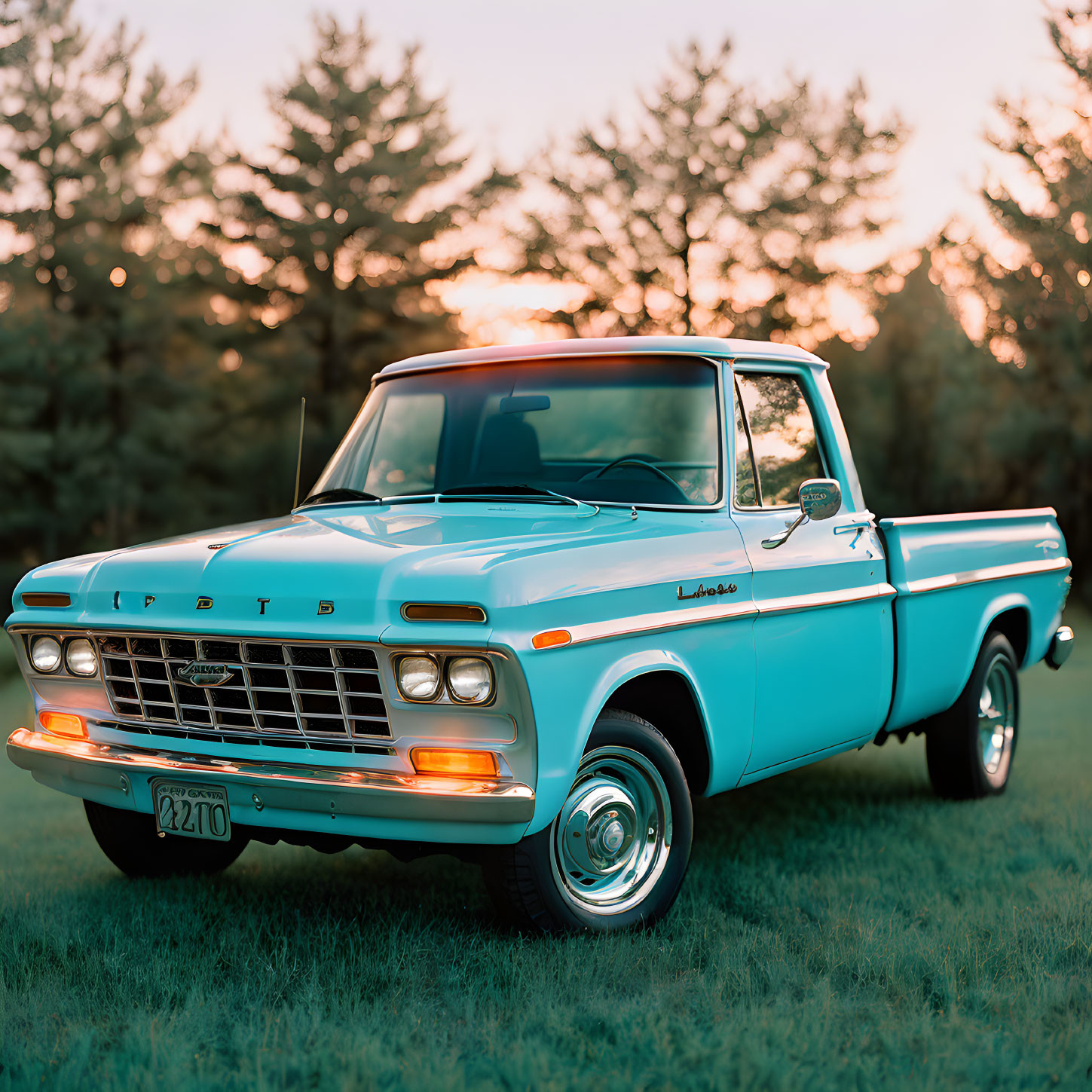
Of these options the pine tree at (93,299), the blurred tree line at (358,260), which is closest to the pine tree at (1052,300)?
the blurred tree line at (358,260)

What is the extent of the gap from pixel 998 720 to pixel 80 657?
5134 mm

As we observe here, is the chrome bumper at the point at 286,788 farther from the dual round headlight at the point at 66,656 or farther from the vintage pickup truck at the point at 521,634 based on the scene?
the dual round headlight at the point at 66,656

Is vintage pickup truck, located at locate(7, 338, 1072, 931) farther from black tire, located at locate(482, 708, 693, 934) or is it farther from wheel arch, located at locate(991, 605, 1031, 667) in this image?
wheel arch, located at locate(991, 605, 1031, 667)

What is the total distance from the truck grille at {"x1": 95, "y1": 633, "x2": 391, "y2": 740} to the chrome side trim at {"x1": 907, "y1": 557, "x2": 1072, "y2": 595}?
122 inches

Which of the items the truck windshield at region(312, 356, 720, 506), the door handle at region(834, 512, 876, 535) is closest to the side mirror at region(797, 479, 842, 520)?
the truck windshield at region(312, 356, 720, 506)

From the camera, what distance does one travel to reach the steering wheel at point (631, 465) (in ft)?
17.0

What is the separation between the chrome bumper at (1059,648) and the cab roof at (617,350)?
289 centimetres

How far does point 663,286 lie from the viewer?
30.1 m

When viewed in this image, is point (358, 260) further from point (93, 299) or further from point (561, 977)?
point (561, 977)

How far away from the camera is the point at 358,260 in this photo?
3069cm

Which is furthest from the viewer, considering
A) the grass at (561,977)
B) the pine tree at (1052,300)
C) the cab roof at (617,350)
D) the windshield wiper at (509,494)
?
the pine tree at (1052,300)

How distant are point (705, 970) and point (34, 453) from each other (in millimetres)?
27512

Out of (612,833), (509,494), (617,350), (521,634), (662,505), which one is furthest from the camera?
(617,350)

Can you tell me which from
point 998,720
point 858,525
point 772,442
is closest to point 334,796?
point 772,442
